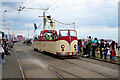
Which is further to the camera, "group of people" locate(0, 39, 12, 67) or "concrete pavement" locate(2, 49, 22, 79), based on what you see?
"group of people" locate(0, 39, 12, 67)

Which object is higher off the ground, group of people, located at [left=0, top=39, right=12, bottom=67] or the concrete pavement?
group of people, located at [left=0, top=39, right=12, bottom=67]

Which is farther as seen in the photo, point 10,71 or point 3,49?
point 3,49

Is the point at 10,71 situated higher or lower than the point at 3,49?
lower

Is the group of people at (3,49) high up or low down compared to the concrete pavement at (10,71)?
up

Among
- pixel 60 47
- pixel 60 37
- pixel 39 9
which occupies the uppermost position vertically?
pixel 39 9

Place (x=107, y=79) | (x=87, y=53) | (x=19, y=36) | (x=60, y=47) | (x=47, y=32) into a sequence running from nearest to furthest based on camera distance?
(x=107, y=79)
(x=60, y=47)
(x=87, y=53)
(x=47, y=32)
(x=19, y=36)

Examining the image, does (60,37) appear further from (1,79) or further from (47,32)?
(1,79)

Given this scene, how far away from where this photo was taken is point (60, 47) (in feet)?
51.8

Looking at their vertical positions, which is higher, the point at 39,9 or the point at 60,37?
the point at 39,9

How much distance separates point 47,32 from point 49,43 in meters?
3.95

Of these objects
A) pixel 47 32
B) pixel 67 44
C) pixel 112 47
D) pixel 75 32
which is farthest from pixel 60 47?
pixel 47 32

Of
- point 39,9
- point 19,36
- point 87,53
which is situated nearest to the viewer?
point 87,53

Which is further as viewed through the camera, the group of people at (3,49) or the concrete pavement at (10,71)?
the group of people at (3,49)

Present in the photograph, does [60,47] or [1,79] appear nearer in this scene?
[1,79]
